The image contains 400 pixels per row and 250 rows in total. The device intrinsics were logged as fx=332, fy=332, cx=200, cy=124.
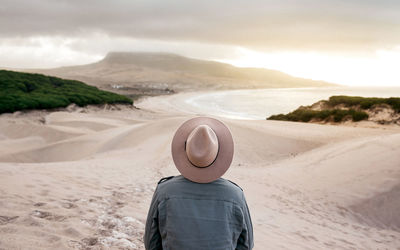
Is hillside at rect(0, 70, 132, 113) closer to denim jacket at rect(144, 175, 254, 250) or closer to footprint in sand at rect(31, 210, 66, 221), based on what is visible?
footprint in sand at rect(31, 210, 66, 221)

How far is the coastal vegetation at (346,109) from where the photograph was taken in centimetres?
2310

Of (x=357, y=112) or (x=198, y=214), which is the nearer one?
(x=198, y=214)

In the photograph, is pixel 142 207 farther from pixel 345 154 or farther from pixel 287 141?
pixel 287 141

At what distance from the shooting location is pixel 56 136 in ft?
56.4

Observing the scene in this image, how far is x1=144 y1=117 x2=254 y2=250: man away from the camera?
199 cm

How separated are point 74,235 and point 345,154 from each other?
920cm

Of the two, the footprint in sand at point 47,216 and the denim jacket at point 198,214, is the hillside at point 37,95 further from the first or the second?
the denim jacket at point 198,214

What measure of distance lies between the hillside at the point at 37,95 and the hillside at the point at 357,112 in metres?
18.2

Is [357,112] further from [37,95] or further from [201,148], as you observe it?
[37,95]

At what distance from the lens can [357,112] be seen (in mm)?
23297

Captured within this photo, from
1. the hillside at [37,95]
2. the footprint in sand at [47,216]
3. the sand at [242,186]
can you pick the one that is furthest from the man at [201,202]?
the hillside at [37,95]

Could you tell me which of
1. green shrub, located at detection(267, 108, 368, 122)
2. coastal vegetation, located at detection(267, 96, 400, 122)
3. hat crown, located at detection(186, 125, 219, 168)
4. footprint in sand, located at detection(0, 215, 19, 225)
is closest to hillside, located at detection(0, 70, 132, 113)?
green shrub, located at detection(267, 108, 368, 122)

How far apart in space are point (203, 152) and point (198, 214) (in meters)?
0.37

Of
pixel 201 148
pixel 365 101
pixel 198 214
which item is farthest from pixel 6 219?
pixel 365 101
